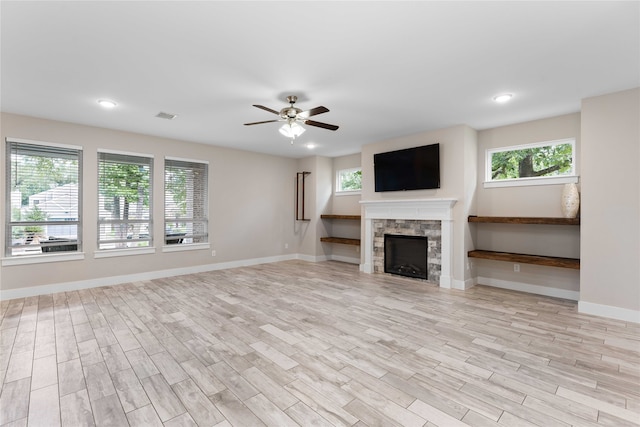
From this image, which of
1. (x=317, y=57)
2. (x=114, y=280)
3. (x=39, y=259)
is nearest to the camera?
(x=317, y=57)

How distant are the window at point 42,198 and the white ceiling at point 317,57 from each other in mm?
636

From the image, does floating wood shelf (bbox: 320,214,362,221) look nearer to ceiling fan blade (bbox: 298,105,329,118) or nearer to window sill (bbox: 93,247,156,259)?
ceiling fan blade (bbox: 298,105,329,118)

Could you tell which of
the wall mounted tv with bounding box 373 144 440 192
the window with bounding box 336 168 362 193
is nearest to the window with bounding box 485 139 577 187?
the wall mounted tv with bounding box 373 144 440 192

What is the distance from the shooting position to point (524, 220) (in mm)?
4355

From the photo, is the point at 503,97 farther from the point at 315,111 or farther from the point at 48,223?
the point at 48,223

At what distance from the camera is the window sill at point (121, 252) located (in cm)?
497

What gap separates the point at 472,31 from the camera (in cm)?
234

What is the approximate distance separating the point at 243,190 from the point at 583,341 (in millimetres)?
6090

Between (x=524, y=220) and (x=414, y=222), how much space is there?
1.67 meters

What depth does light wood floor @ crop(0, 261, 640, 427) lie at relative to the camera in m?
1.86

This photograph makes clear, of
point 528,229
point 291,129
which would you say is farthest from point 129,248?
point 528,229

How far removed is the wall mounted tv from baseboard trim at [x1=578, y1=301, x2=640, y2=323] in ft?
8.14

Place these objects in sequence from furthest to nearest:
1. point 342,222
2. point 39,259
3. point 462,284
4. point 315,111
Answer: point 342,222 → point 462,284 → point 39,259 → point 315,111

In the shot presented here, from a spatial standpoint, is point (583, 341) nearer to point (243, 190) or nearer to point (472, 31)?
point (472, 31)
